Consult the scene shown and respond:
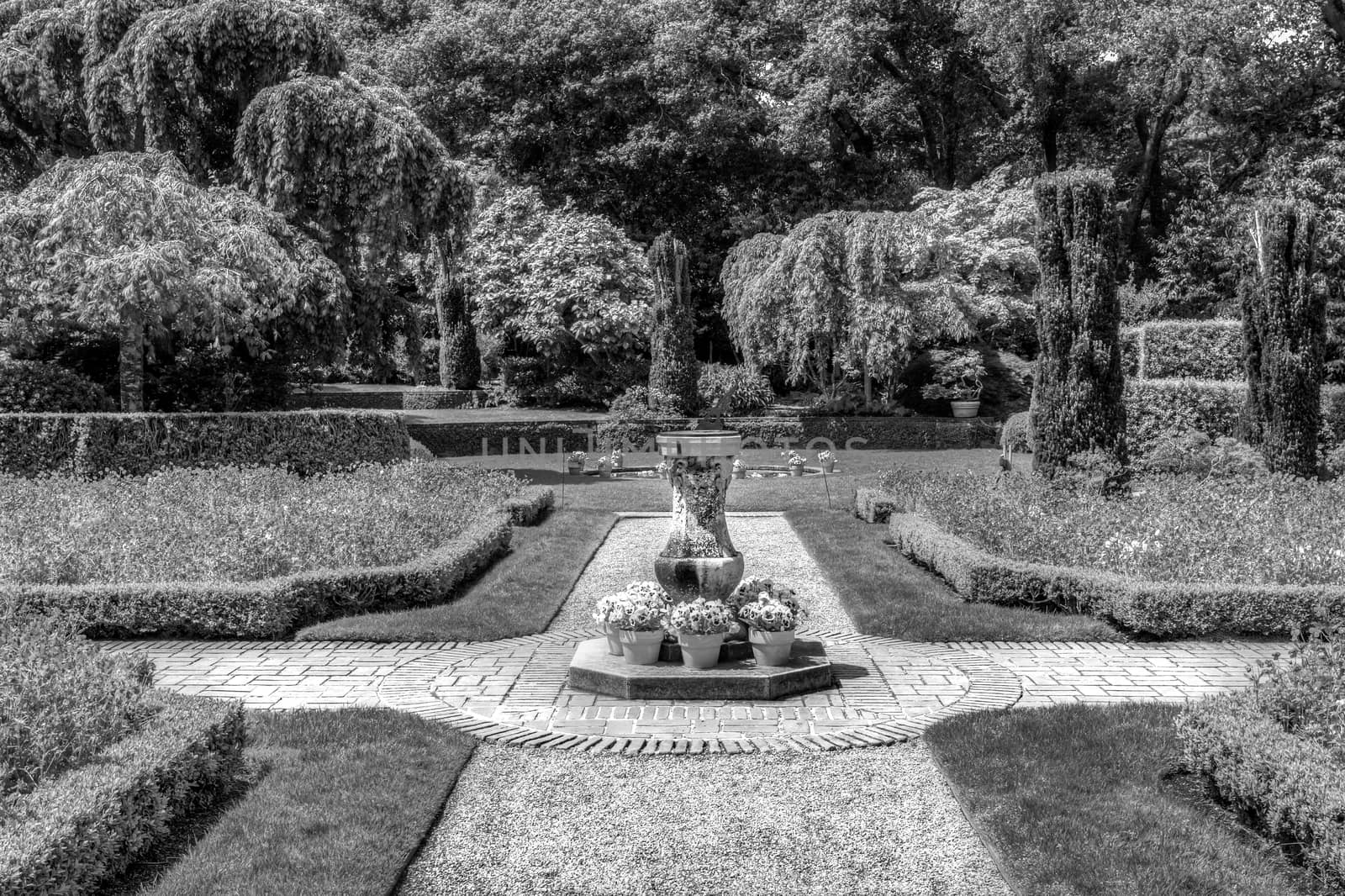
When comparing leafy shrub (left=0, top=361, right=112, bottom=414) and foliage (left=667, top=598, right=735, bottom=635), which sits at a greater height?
leafy shrub (left=0, top=361, right=112, bottom=414)

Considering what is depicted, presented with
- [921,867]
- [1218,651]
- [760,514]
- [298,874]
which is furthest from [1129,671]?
[760,514]

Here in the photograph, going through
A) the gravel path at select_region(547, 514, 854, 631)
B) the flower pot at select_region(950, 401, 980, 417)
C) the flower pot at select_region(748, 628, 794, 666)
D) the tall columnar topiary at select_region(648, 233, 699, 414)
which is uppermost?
the tall columnar topiary at select_region(648, 233, 699, 414)

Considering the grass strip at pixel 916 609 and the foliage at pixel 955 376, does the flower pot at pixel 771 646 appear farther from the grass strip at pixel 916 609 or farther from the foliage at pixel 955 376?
the foliage at pixel 955 376

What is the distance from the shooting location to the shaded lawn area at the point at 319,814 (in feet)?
14.4

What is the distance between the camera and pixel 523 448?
24.2 m

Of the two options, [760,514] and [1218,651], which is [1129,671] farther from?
[760,514]

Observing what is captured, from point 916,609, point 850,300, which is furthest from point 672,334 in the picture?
point 916,609

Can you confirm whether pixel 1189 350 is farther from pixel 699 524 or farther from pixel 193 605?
pixel 193 605

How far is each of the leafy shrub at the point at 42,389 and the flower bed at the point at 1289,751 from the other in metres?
17.6

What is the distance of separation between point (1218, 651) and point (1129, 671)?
3.49ft

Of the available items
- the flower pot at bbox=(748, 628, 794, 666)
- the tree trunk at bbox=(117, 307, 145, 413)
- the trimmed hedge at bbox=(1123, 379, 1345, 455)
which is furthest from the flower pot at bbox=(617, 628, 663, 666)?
the trimmed hedge at bbox=(1123, 379, 1345, 455)

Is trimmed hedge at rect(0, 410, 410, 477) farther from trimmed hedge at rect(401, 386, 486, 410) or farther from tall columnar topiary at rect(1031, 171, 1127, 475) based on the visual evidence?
trimmed hedge at rect(401, 386, 486, 410)

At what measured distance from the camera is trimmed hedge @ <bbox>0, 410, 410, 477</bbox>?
16281mm

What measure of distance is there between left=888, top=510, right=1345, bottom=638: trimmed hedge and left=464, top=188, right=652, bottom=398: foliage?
2109 centimetres
